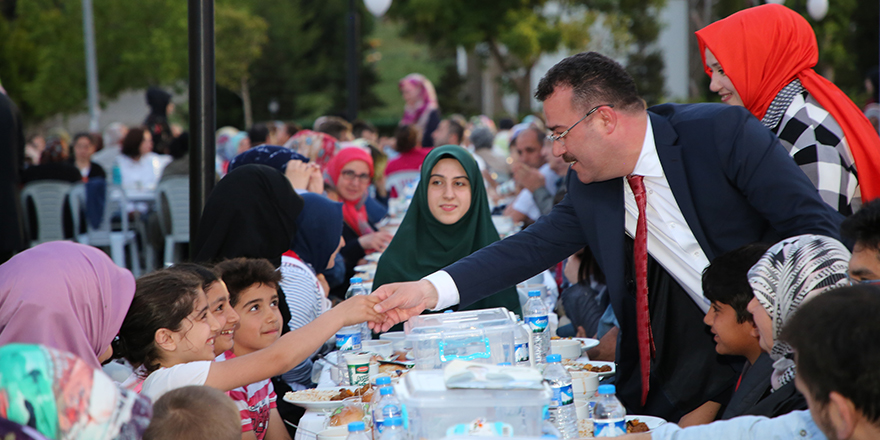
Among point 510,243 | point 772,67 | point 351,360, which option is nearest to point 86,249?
point 351,360

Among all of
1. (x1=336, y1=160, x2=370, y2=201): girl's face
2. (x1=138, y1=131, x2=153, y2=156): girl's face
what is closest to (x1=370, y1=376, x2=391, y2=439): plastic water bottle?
(x1=336, y1=160, x2=370, y2=201): girl's face

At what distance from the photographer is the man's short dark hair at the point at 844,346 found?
1.51 m

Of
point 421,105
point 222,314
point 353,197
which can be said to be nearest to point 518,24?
point 421,105

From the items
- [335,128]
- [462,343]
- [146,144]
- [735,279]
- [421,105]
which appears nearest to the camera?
[462,343]

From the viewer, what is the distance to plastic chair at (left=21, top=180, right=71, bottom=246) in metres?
9.02

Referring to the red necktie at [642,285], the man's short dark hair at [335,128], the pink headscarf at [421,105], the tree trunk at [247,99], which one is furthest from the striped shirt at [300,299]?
the tree trunk at [247,99]

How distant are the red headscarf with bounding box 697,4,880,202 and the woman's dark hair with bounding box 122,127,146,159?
8.47 m

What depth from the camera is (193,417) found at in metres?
2.00

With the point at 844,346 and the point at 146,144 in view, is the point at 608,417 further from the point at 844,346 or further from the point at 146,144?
the point at 146,144

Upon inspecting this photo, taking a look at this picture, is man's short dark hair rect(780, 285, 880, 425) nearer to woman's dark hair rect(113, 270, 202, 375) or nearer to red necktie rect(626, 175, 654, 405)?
red necktie rect(626, 175, 654, 405)

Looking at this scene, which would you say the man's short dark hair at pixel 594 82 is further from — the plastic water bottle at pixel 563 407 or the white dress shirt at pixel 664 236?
the plastic water bottle at pixel 563 407

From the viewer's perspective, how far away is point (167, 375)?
2.44 metres

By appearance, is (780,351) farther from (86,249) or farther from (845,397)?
(86,249)

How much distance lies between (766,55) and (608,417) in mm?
1911
